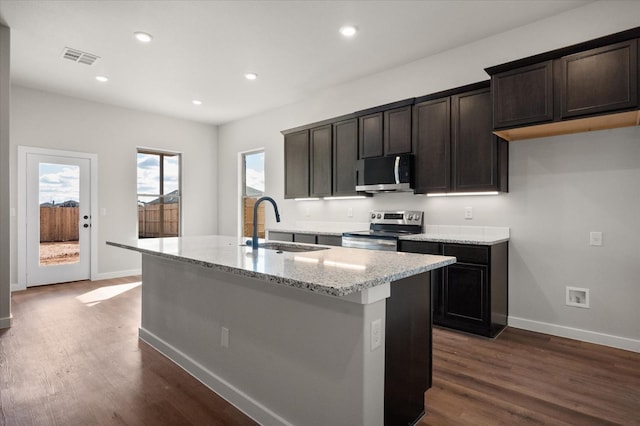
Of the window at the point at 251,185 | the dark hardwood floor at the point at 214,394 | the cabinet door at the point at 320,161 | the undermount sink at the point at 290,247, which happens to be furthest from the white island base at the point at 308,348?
the window at the point at 251,185

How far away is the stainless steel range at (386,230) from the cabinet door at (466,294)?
0.65m

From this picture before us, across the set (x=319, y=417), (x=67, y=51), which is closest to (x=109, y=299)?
(x=67, y=51)

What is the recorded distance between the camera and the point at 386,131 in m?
4.16

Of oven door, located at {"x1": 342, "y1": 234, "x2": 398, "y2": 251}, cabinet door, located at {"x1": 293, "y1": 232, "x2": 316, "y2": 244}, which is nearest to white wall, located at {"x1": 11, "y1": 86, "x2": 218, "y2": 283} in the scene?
cabinet door, located at {"x1": 293, "y1": 232, "x2": 316, "y2": 244}

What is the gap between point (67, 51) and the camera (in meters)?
3.95

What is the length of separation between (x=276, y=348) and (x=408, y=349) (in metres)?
0.69

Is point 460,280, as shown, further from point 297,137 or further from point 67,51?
point 67,51

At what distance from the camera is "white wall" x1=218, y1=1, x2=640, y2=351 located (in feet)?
9.61

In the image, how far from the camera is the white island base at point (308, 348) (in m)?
1.50

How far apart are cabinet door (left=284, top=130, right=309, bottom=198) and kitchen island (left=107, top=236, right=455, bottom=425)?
2875 mm

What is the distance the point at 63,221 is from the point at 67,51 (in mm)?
2718

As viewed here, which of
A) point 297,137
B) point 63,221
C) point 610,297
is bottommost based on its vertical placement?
point 610,297

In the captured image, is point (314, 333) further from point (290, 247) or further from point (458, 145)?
point (458, 145)

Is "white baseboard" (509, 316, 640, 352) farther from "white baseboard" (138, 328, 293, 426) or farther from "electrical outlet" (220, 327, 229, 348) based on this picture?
"electrical outlet" (220, 327, 229, 348)
